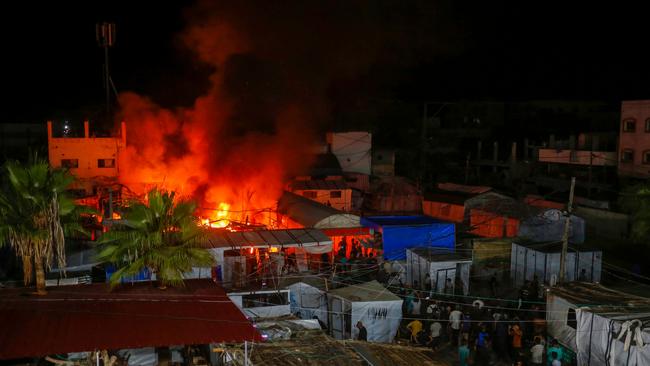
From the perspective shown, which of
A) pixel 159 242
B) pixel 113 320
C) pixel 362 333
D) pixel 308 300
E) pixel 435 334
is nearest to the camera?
pixel 113 320

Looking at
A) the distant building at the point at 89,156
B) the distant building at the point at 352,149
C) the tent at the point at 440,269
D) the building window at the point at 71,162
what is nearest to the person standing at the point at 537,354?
the tent at the point at 440,269

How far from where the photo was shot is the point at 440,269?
18.2 meters

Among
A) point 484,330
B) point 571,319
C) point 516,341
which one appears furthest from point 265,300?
point 571,319

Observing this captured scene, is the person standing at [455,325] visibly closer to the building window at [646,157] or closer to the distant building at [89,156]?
the distant building at [89,156]

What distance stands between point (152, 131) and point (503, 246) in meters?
19.7

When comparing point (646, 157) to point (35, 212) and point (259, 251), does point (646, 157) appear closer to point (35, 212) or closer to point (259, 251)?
point (259, 251)

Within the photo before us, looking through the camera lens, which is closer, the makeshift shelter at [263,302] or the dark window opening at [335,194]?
the makeshift shelter at [263,302]

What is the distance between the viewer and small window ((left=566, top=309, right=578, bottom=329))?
13.4 metres

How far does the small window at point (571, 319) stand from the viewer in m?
13.4

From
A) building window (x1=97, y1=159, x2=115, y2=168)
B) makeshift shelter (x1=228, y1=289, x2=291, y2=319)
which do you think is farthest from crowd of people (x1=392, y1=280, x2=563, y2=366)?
building window (x1=97, y1=159, x2=115, y2=168)

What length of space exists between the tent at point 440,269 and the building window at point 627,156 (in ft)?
58.3

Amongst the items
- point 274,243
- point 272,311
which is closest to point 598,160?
point 274,243

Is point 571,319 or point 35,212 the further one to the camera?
point 571,319

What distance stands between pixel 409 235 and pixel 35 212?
12725 millimetres
